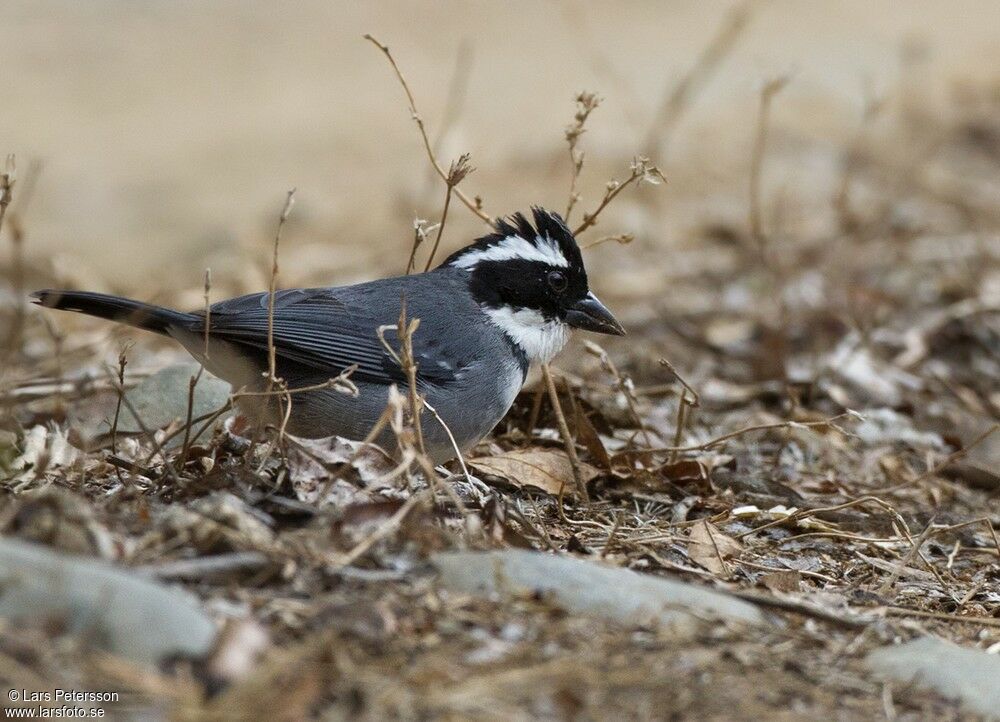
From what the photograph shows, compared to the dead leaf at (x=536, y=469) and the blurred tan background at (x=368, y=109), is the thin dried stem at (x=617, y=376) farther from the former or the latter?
the blurred tan background at (x=368, y=109)

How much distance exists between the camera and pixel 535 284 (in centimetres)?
584

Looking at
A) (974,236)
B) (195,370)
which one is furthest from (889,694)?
(974,236)

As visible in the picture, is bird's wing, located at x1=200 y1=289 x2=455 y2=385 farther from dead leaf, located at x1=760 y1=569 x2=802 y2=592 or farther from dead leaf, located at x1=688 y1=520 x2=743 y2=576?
dead leaf, located at x1=760 y1=569 x2=802 y2=592

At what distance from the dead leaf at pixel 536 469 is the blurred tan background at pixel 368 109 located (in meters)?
3.91

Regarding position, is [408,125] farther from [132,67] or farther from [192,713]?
[192,713]

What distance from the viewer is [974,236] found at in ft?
30.9

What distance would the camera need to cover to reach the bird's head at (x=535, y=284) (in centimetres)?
580

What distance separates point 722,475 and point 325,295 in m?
1.87

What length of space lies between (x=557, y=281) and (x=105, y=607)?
10.1ft

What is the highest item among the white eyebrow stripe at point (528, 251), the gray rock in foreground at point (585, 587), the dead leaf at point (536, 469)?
the white eyebrow stripe at point (528, 251)

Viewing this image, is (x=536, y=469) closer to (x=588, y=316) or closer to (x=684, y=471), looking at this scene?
(x=684, y=471)

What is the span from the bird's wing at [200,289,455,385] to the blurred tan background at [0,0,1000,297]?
3546mm


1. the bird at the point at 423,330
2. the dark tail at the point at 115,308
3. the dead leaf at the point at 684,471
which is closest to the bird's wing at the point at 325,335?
the bird at the point at 423,330

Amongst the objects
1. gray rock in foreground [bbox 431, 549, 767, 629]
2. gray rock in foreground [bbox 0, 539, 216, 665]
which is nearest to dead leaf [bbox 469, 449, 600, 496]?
gray rock in foreground [bbox 431, 549, 767, 629]
